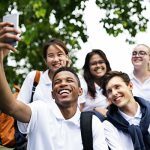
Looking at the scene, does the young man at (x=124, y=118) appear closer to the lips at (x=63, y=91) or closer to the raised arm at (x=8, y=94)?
the lips at (x=63, y=91)

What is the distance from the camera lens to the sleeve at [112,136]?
386cm

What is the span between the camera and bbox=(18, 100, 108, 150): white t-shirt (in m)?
3.54

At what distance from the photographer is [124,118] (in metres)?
4.16

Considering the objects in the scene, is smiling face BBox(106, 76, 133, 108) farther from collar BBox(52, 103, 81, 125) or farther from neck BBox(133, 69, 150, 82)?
neck BBox(133, 69, 150, 82)

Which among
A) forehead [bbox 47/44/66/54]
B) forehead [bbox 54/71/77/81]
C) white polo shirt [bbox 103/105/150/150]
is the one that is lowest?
white polo shirt [bbox 103/105/150/150]

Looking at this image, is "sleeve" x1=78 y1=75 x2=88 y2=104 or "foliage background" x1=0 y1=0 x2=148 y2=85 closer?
"sleeve" x1=78 y1=75 x2=88 y2=104

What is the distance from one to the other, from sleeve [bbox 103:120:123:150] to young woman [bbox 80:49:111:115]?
2.47ft

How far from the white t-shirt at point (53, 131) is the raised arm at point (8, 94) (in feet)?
0.37

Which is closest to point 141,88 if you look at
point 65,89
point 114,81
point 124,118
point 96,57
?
point 96,57

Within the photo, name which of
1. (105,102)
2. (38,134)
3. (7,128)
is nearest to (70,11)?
(105,102)

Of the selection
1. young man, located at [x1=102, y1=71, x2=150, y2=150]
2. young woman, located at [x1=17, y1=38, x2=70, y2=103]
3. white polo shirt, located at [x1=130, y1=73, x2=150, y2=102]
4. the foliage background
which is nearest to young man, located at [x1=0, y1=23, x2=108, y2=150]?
young man, located at [x1=102, y1=71, x2=150, y2=150]

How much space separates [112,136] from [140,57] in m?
1.64

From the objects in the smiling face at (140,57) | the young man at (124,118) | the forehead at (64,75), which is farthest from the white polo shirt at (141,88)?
the forehead at (64,75)

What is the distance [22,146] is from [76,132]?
0.83 m
